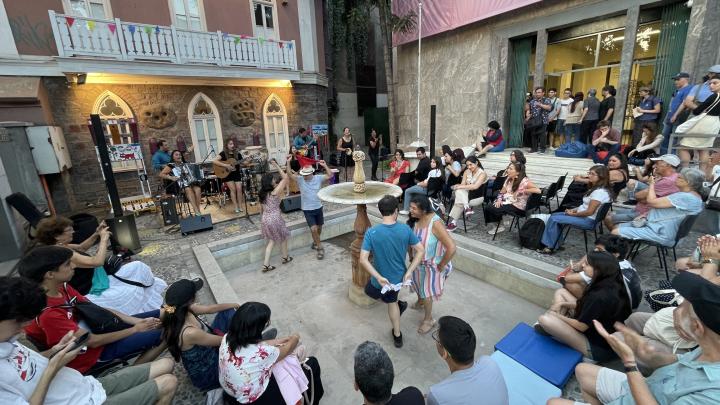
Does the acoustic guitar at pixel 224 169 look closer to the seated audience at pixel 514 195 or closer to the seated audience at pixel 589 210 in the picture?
the seated audience at pixel 514 195

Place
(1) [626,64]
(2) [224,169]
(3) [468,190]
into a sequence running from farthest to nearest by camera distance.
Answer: (1) [626,64]
(2) [224,169]
(3) [468,190]

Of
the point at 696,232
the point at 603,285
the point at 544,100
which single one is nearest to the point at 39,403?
the point at 603,285

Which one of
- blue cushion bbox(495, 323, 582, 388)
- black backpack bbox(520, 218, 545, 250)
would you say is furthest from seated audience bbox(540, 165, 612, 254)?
blue cushion bbox(495, 323, 582, 388)

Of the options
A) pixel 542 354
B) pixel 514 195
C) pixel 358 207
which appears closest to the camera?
pixel 542 354

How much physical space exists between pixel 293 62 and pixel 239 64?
187cm

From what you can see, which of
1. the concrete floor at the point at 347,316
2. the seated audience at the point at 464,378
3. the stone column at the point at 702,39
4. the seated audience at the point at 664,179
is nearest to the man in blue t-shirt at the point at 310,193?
the concrete floor at the point at 347,316

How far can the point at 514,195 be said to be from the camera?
5.27 m

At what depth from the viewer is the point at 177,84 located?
938cm

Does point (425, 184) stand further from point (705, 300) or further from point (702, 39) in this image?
point (702, 39)

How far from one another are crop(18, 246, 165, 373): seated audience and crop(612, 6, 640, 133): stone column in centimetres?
1050

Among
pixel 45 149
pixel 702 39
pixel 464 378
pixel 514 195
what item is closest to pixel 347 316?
pixel 464 378

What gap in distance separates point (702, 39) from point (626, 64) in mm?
1307

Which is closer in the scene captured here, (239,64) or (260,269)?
(260,269)

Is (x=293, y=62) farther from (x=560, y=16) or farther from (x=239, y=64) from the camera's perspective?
(x=560, y=16)
